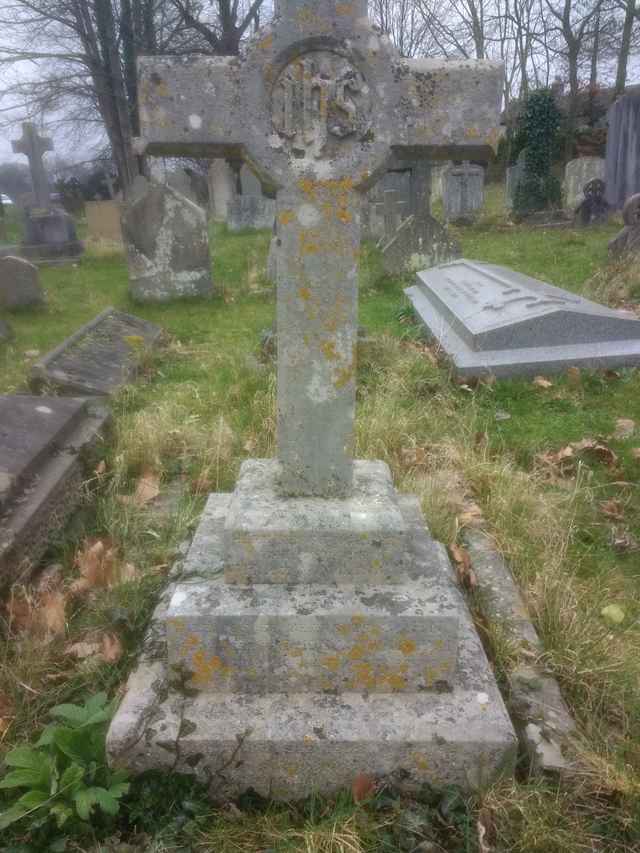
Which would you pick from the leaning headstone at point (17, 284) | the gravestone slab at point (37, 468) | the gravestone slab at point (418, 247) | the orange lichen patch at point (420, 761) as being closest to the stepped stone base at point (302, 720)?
the orange lichen patch at point (420, 761)

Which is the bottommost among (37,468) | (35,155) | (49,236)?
(37,468)

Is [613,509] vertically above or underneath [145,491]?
underneath

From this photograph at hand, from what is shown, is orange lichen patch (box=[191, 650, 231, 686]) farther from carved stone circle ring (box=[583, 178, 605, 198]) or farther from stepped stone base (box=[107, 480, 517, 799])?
carved stone circle ring (box=[583, 178, 605, 198])

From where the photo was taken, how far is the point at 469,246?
13.1 metres

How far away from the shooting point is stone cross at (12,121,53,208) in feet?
51.6

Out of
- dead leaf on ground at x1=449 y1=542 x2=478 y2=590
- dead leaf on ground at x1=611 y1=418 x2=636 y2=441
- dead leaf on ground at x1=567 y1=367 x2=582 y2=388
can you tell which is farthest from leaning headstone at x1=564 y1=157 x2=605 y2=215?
dead leaf on ground at x1=449 y1=542 x2=478 y2=590

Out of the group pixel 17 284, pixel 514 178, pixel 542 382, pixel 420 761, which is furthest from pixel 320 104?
pixel 514 178

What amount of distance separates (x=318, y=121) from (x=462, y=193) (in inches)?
661

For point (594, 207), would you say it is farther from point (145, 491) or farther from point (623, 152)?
point (145, 491)

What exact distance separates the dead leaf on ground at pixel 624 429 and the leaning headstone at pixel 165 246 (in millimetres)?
6364

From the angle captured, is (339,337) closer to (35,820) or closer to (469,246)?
(35,820)

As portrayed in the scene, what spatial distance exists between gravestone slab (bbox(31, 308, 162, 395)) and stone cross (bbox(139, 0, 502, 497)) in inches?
128

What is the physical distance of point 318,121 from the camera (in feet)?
6.07

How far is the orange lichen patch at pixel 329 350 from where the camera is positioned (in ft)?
6.80
